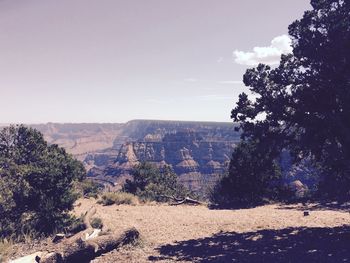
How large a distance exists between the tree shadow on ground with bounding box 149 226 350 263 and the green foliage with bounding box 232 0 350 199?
376 centimetres

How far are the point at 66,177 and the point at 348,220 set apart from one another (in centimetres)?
1767

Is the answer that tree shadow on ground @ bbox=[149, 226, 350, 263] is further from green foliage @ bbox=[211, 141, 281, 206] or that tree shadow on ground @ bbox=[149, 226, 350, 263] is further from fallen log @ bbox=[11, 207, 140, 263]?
green foliage @ bbox=[211, 141, 281, 206]

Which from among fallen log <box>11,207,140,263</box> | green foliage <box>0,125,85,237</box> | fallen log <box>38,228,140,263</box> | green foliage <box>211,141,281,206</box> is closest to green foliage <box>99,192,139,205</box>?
green foliage <box>0,125,85,237</box>

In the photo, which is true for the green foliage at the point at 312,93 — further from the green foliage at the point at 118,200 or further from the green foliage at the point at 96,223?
the green foliage at the point at 118,200

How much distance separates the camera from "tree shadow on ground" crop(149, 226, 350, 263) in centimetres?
1405

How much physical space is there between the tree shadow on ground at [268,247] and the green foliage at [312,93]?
12.3 feet

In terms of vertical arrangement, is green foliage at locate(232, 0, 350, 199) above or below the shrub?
above

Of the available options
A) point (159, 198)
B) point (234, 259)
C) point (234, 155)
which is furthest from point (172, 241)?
point (234, 155)

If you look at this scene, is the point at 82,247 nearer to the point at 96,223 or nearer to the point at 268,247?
the point at 96,223

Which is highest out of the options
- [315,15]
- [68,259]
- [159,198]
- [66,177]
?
[315,15]

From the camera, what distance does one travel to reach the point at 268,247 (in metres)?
15.4

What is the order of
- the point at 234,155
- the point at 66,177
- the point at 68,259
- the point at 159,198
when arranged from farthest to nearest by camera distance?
1. the point at 234,155
2. the point at 159,198
3. the point at 66,177
4. the point at 68,259

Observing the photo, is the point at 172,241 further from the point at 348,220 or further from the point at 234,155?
the point at 234,155

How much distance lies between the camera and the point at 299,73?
1664 cm
